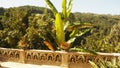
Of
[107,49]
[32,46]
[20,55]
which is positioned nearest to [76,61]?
[20,55]

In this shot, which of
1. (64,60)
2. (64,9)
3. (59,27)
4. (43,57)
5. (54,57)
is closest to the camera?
(64,60)

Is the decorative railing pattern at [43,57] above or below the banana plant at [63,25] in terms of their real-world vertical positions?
below

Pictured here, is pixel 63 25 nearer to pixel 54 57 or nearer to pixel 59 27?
pixel 59 27

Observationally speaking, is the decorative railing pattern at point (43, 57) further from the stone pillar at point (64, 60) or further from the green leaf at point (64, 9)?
the green leaf at point (64, 9)

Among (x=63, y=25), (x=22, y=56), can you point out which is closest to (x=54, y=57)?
(x=22, y=56)

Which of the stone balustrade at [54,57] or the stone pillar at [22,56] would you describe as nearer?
the stone balustrade at [54,57]

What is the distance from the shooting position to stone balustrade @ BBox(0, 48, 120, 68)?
10.3 meters

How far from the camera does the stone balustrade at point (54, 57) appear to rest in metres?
10.3

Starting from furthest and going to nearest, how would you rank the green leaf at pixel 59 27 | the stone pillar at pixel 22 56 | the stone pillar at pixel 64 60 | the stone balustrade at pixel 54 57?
the green leaf at pixel 59 27
the stone pillar at pixel 22 56
the stone pillar at pixel 64 60
the stone balustrade at pixel 54 57

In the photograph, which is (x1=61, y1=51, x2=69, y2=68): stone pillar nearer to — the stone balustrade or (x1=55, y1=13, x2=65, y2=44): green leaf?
the stone balustrade

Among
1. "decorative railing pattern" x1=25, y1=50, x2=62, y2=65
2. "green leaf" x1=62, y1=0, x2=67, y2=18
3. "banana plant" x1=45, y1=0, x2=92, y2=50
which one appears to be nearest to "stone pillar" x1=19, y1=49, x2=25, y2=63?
"decorative railing pattern" x1=25, y1=50, x2=62, y2=65

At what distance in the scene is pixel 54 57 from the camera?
11.1 metres

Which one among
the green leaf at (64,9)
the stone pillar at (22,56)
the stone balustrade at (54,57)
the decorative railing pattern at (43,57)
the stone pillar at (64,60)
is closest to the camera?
the stone balustrade at (54,57)

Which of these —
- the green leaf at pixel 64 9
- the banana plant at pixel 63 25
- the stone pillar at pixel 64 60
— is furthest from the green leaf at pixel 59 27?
the stone pillar at pixel 64 60
